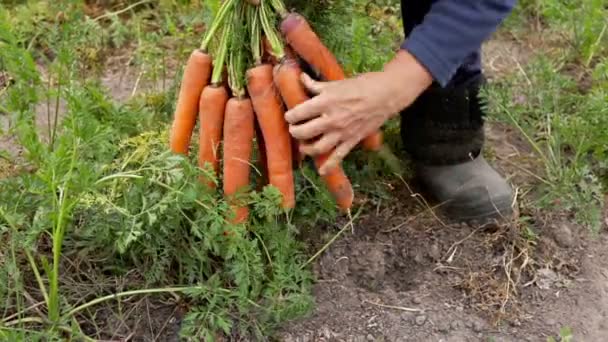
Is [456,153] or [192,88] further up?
[192,88]

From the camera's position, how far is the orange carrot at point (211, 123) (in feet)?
5.28

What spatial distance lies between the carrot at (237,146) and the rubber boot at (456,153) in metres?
0.41

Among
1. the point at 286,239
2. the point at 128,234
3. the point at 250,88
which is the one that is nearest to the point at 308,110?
the point at 250,88

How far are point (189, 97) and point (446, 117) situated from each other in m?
0.56

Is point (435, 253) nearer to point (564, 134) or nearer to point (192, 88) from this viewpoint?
point (564, 134)

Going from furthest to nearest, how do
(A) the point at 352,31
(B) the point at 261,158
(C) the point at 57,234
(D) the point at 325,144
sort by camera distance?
(A) the point at 352,31 → (B) the point at 261,158 → (D) the point at 325,144 → (C) the point at 57,234

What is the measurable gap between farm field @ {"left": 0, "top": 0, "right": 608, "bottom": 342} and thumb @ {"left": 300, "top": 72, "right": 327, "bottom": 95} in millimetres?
199

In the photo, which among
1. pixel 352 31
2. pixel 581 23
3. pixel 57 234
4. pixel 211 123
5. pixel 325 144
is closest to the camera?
pixel 57 234

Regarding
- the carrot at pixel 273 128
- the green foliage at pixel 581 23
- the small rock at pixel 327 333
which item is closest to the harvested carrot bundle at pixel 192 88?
the carrot at pixel 273 128

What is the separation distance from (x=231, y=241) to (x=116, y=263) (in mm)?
260

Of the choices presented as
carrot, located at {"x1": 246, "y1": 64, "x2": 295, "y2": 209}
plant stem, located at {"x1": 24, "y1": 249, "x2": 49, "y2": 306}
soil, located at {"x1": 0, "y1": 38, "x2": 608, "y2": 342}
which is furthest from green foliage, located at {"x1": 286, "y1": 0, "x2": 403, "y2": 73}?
plant stem, located at {"x1": 24, "y1": 249, "x2": 49, "y2": 306}

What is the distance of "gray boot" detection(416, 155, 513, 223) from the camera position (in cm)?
179

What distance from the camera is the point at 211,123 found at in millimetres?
1635

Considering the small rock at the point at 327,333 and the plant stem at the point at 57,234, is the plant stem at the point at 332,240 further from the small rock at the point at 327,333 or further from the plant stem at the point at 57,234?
the plant stem at the point at 57,234
